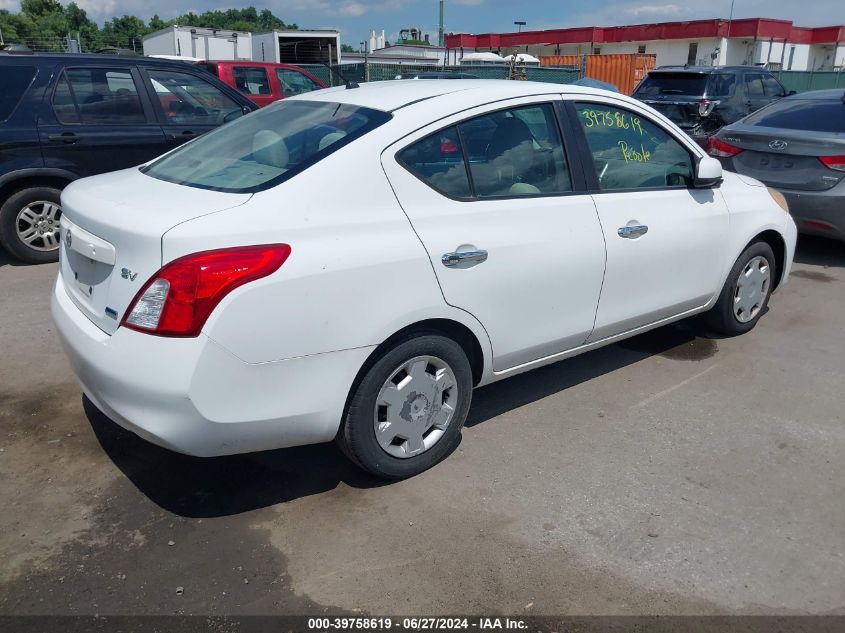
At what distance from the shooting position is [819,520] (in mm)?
3066

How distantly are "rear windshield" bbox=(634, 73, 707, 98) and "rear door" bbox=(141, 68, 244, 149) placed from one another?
8046mm

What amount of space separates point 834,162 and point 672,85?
251 inches

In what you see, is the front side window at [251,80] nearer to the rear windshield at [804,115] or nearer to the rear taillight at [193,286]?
the rear windshield at [804,115]

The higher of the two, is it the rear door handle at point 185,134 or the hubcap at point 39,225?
the rear door handle at point 185,134

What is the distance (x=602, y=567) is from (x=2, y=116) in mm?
6045

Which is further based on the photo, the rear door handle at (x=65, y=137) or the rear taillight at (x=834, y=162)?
the rear taillight at (x=834, y=162)

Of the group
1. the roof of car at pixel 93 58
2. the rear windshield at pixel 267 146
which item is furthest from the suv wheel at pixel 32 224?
the rear windshield at pixel 267 146

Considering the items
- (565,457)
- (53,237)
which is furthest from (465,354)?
(53,237)

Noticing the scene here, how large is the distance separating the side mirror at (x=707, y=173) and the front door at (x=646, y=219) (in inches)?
2.6

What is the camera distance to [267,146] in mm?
3350

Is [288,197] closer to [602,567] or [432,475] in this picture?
[432,475]

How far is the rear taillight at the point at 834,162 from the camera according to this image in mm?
6398

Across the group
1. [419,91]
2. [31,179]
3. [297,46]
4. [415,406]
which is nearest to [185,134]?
[31,179]

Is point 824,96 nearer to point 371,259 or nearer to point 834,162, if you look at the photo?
point 834,162
